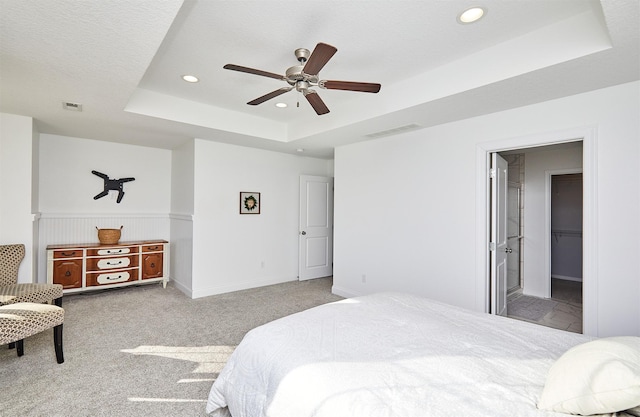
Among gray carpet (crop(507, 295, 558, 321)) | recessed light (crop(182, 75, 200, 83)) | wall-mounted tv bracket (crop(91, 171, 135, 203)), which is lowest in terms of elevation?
gray carpet (crop(507, 295, 558, 321))

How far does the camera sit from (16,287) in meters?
3.09

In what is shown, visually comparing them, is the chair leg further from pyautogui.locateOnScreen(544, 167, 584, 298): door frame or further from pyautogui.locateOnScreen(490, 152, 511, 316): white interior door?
pyautogui.locateOnScreen(544, 167, 584, 298): door frame

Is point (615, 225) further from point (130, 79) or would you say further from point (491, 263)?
point (130, 79)

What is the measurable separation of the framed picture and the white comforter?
3.36 meters

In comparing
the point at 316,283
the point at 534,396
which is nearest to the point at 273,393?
the point at 534,396

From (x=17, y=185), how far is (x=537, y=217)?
23.4 feet

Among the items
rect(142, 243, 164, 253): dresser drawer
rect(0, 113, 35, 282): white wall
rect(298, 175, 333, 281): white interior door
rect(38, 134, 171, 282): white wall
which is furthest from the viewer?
rect(298, 175, 333, 281): white interior door

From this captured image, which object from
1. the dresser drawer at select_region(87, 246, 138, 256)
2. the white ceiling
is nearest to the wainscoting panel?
the dresser drawer at select_region(87, 246, 138, 256)

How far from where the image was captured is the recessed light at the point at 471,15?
6.65 feet

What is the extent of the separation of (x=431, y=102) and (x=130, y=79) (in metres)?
2.68

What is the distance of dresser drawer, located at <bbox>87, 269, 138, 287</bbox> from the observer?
4582 millimetres

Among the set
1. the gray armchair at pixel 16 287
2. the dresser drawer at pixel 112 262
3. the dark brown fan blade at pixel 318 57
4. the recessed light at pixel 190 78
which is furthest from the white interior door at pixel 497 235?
the dresser drawer at pixel 112 262

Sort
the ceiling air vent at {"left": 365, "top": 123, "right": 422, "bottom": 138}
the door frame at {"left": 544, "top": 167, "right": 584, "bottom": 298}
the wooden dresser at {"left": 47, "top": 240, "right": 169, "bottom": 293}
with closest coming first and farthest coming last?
the ceiling air vent at {"left": 365, "top": 123, "right": 422, "bottom": 138}
the wooden dresser at {"left": 47, "top": 240, "right": 169, "bottom": 293}
the door frame at {"left": 544, "top": 167, "right": 584, "bottom": 298}

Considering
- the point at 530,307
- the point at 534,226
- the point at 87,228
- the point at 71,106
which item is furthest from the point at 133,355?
the point at 534,226
